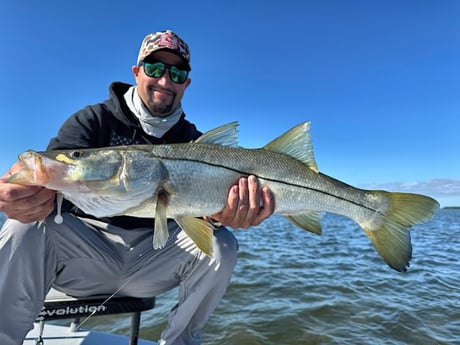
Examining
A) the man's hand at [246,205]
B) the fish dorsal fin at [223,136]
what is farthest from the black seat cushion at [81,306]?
the fish dorsal fin at [223,136]

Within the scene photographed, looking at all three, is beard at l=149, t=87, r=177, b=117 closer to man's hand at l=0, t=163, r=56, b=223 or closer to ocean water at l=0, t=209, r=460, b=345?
man's hand at l=0, t=163, r=56, b=223

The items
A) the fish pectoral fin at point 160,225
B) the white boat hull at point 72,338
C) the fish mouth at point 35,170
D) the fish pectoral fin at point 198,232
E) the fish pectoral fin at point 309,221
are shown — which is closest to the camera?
the fish mouth at point 35,170

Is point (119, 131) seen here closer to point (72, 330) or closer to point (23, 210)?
point (23, 210)

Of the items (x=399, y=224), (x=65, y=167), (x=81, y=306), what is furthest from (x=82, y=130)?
(x=399, y=224)

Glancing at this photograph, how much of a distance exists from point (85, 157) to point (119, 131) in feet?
4.13

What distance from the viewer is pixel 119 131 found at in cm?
352

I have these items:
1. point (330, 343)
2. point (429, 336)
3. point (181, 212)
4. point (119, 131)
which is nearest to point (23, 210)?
point (181, 212)

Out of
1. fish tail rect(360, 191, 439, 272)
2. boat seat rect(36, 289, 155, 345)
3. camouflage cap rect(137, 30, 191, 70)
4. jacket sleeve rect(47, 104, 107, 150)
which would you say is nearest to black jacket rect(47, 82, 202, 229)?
jacket sleeve rect(47, 104, 107, 150)

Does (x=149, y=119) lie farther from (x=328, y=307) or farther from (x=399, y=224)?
(x=328, y=307)

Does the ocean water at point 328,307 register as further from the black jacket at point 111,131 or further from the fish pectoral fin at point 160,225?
the fish pectoral fin at point 160,225

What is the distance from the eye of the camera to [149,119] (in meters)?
3.54

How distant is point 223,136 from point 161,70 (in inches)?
52.3

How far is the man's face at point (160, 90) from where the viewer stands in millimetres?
3627

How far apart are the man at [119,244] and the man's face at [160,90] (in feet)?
0.03
